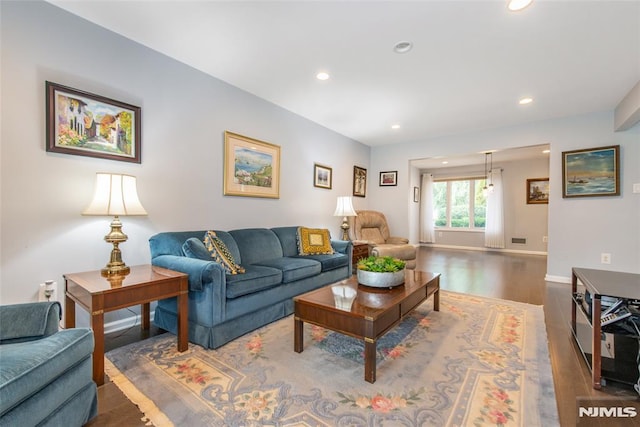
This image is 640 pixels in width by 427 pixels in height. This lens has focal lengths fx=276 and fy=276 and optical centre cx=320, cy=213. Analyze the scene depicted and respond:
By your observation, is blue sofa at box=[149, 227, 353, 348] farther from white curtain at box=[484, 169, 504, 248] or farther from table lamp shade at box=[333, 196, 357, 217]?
white curtain at box=[484, 169, 504, 248]

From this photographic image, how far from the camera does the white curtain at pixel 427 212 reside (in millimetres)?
8266

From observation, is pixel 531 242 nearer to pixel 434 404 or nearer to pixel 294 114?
pixel 294 114

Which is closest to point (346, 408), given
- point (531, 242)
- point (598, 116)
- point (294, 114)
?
point (294, 114)

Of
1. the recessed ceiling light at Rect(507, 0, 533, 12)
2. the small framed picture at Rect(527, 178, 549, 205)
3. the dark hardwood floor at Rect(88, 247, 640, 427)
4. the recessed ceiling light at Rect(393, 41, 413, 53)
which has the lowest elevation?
the dark hardwood floor at Rect(88, 247, 640, 427)

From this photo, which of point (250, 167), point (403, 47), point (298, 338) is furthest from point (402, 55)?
point (298, 338)

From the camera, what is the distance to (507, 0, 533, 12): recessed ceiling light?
1892 millimetres

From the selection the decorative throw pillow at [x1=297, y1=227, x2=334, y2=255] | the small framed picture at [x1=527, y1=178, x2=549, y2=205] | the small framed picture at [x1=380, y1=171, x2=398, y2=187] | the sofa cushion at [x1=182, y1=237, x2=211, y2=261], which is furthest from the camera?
the small framed picture at [x1=527, y1=178, x2=549, y2=205]

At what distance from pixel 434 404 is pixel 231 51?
3.11m

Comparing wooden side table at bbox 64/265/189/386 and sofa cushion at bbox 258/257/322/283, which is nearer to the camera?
wooden side table at bbox 64/265/189/386

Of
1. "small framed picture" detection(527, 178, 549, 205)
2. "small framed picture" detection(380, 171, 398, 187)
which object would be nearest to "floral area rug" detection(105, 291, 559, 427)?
"small framed picture" detection(380, 171, 398, 187)

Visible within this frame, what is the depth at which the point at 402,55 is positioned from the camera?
8.41ft

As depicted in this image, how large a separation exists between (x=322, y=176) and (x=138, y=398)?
148 inches

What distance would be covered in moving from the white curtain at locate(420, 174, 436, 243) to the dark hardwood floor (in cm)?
136

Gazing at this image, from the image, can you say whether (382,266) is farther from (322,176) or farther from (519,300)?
(322,176)
